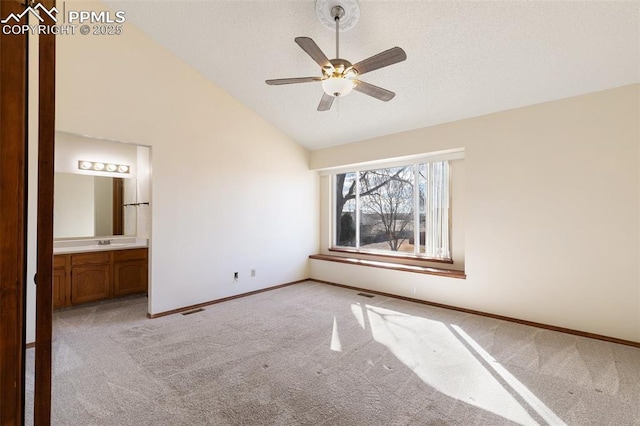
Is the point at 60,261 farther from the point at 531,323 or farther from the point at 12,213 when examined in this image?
the point at 531,323

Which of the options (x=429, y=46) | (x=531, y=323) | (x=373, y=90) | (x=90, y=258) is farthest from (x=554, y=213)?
(x=90, y=258)

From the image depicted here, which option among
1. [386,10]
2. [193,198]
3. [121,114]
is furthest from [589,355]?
[121,114]

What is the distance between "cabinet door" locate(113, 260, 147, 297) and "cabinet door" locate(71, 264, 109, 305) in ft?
0.41

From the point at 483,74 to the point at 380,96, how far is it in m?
1.34

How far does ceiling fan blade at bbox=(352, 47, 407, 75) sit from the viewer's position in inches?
84.7

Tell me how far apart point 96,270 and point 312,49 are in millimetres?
4215

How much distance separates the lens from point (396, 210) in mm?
5145

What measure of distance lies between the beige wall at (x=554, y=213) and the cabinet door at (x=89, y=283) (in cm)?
469

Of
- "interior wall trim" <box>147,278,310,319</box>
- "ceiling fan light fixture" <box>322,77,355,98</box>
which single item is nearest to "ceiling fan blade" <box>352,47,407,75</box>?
"ceiling fan light fixture" <box>322,77,355,98</box>

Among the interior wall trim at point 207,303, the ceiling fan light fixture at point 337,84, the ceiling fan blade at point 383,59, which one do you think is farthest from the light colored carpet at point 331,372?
the ceiling fan blade at point 383,59

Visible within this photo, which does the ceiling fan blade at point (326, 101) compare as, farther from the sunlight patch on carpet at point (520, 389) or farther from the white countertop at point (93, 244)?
the white countertop at point (93, 244)

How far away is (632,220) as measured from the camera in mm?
2988

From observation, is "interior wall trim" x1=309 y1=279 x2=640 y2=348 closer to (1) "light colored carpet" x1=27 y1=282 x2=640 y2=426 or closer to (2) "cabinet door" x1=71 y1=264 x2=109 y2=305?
(1) "light colored carpet" x1=27 y1=282 x2=640 y2=426

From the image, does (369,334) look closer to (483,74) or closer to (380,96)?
(380,96)
